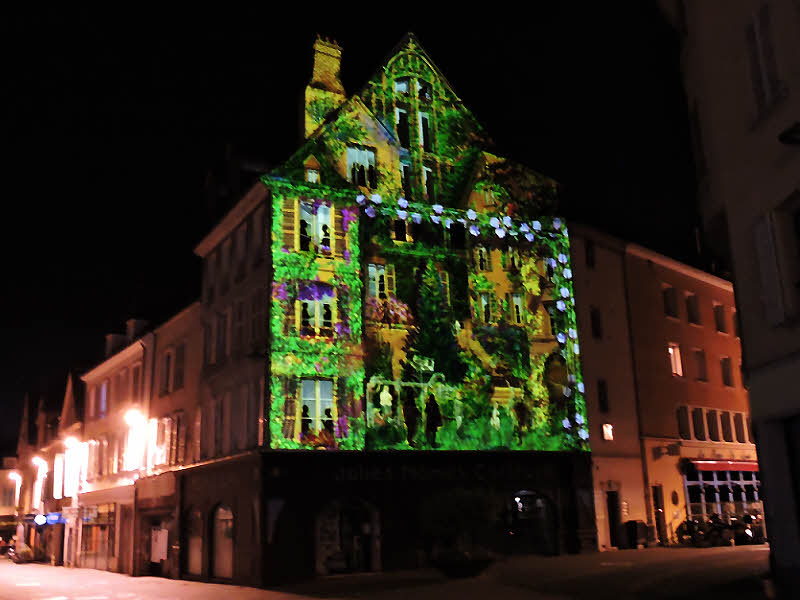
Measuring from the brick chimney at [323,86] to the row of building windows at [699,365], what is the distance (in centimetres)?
1842

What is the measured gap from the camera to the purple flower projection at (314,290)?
1073 inches

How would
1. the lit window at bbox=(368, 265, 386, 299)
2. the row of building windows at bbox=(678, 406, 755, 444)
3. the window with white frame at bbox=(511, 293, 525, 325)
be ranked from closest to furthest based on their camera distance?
the lit window at bbox=(368, 265, 386, 299) < the window with white frame at bbox=(511, 293, 525, 325) < the row of building windows at bbox=(678, 406, 755, 444)

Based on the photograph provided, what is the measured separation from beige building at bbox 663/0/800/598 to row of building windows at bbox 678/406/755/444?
2261cm

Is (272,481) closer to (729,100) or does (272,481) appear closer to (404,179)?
(404,179)

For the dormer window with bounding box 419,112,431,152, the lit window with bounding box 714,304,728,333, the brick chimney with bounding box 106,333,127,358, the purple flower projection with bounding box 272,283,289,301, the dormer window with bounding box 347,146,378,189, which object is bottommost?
the purple flower projection with bounding box 272,283,289,301

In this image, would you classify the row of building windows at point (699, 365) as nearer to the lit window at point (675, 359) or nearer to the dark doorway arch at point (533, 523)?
the lit window at point (675, 359)

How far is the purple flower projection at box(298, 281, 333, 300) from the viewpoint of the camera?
27253 millimetres

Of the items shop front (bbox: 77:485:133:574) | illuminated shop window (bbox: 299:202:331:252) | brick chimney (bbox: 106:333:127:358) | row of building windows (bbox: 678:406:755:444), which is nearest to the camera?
illuminated shop window (bbox: 299:202:331:252)

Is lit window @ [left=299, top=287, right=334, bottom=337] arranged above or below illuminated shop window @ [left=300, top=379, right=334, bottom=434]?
above

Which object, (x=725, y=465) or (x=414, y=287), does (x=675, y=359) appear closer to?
(x=725, y=465)

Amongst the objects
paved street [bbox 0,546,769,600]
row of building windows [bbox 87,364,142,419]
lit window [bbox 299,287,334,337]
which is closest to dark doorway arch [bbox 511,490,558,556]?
paved street [bbox 0,546,769,600]

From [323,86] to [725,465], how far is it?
23.9m

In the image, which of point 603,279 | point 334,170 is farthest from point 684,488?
point 334,170

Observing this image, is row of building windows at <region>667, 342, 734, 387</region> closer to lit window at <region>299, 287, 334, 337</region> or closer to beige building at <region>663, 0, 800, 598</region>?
lit window at <region>299, 287, 334, 337</region>
